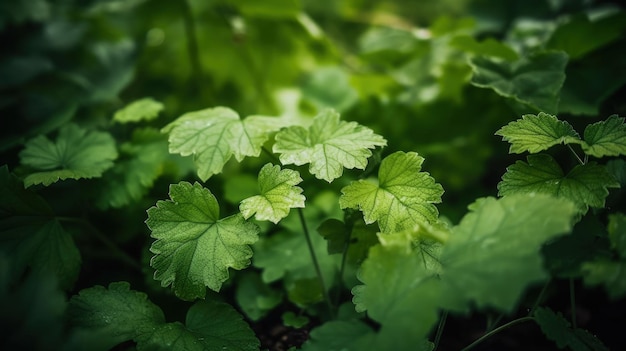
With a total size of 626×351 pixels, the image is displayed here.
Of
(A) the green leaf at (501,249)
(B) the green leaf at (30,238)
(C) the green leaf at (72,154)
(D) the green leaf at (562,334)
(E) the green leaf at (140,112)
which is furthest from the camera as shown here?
(E) the green leaf at (140,112)

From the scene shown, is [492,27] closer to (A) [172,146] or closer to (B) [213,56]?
(B) [213,56]

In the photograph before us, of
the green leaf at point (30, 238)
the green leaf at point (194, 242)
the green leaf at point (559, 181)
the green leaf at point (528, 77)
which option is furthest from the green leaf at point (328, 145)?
the green leaf at point (30, 238)

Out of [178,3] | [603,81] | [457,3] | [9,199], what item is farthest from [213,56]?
[603,81]

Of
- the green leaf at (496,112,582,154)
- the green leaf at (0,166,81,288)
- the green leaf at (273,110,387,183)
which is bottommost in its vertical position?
the green leaf at (0,166,81,288)

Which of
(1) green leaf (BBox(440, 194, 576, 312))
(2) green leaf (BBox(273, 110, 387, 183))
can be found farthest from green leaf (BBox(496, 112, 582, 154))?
(2) green leaf (BBox(273, 110, 387, 183))

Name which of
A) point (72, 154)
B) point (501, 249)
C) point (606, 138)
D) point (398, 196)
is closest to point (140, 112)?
point (72, 154)

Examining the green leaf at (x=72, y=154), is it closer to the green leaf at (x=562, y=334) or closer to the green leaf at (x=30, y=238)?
the green leaf at (x=30, y=238)

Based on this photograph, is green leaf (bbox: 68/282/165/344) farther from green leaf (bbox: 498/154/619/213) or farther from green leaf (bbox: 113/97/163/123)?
green leaf (bbox: 498/154/619/213)
